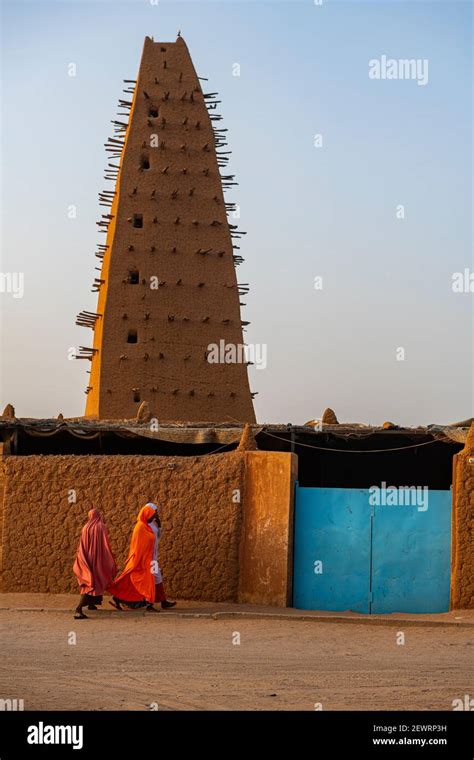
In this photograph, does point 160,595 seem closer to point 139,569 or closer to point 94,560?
point 139,569

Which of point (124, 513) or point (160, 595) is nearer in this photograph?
point (160, 595)

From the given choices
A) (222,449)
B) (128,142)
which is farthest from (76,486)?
(128,142)

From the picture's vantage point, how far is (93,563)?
1364 centimetres

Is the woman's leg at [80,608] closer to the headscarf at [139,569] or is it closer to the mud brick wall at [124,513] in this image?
the headscarf at [139,569]

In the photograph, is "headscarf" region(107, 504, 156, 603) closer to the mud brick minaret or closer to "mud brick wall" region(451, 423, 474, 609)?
"mud brick wall" region(451, 423, 474, 609)

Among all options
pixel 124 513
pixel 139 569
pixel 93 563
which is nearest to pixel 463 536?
pixel 139 569

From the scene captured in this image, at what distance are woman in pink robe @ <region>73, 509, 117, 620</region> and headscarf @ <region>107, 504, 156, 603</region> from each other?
A: 17cm

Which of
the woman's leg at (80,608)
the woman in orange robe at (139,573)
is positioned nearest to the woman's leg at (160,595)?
the woman in orange robe at (139,573)

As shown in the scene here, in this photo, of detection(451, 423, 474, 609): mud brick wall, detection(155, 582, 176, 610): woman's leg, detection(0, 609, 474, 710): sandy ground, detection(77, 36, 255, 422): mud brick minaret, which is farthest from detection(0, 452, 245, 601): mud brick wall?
detection(77, 36, 255, 422): mud brick minaret

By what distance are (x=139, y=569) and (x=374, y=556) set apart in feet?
9.48

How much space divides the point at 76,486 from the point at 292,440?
9.66 feet

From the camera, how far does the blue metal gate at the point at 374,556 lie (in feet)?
46.3

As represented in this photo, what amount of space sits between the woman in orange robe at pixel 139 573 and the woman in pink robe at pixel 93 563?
179 mm
